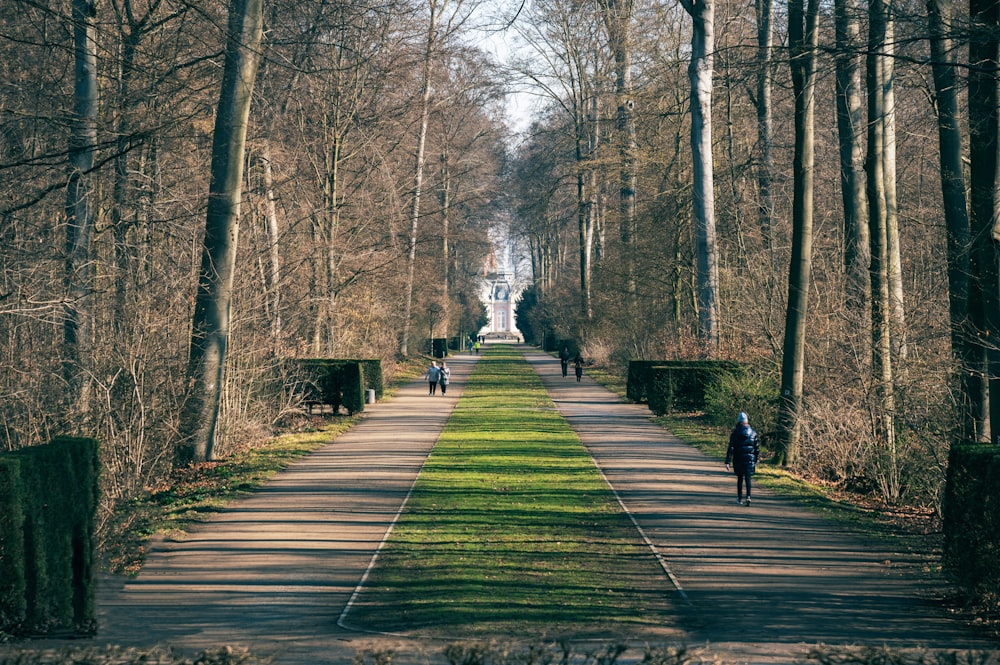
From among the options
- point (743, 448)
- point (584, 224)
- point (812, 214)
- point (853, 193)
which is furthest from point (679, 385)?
point (584, 224)

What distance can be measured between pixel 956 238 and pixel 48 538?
40.3ft

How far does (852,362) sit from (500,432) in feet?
28.1

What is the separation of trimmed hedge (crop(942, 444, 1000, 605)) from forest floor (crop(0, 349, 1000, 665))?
38 centimetres

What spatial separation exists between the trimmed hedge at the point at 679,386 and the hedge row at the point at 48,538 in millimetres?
22185

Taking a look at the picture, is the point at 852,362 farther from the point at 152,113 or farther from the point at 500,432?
the point at 152,113

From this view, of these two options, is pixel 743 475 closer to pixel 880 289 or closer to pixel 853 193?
pixel 880 289

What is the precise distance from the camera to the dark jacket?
15.4 meters

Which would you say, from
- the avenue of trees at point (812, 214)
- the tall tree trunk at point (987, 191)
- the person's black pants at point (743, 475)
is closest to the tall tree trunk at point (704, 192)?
the avenue of trees at point (812, 214)

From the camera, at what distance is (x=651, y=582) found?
1114 centimetres

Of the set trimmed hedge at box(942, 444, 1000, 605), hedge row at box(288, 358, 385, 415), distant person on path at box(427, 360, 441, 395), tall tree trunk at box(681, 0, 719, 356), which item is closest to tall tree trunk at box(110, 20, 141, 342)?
hedge row at box(288, 358, 385, 415)

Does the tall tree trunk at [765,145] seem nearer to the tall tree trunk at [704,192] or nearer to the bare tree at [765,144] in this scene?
the bare tree at [765,144]

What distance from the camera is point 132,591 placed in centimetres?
1061

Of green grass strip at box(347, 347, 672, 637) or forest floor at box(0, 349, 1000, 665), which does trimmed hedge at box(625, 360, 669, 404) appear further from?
forest floor at box(0, 349, 1000, 665)

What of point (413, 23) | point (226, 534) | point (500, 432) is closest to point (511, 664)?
point (226, 534)
